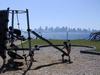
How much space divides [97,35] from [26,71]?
37.2 metres

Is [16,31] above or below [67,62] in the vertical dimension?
above

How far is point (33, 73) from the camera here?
54.4 feet

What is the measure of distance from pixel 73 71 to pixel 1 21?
4983 millimetres

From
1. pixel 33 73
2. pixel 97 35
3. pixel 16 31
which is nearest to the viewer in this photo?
pixel 33 73

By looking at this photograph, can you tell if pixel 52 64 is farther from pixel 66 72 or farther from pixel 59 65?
pixel 66 72

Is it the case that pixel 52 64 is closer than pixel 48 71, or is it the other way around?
pixel 48 71

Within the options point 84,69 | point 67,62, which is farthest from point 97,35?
point 84,69

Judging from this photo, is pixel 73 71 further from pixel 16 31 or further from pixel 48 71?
pixel 16 31

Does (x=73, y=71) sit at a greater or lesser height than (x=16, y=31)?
lesser

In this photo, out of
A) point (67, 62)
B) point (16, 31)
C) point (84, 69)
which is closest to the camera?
point (84, 69)

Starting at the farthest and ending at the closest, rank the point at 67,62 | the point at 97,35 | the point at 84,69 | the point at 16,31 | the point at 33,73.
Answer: the point at 97,35, the point at 67,62, the point at 16,31, the point at 84,69, the point at 33,73

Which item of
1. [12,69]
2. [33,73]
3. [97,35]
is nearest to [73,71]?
[33,73]

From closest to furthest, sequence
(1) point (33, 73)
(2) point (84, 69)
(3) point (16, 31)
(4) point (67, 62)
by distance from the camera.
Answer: (1) point (33, 73) < (2) point (84, 69) < (3) point (16, 31) < (4) point (67, 62)

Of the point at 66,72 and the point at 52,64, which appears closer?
the point at 66,72
